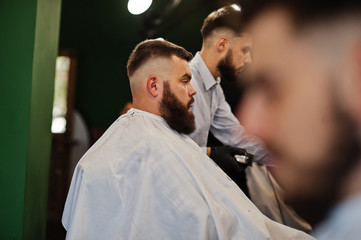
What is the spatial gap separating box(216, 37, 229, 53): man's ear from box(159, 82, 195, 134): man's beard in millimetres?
430

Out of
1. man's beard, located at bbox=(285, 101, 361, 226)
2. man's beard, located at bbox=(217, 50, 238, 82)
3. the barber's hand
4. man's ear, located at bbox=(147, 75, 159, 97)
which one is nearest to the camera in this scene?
man's beard, located at bbox=(285, 101, 361, 226)

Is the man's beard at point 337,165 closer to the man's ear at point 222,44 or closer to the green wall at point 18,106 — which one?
the man's ear at point 222,44

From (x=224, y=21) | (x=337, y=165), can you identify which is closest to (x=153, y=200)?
(x=337, y=165)

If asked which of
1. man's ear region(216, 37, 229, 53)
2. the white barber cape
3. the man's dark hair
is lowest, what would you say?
the white barber cape

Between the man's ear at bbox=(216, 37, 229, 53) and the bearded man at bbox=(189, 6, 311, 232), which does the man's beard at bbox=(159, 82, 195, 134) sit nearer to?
the bearded man at bbox=(189, 6, 311, 232)

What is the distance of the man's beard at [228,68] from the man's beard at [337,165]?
1.26 metres

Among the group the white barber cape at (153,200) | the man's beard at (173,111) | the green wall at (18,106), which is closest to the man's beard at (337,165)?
the white barber cape at (153,200)

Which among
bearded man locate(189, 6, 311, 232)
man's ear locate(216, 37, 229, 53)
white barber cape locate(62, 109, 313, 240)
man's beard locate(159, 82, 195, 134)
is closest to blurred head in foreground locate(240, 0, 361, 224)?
white barber cape locate(62, 109, 313, 240)

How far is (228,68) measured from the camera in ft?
6.35

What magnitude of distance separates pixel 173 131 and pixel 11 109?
1106 millimetres

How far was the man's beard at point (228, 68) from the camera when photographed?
6.30ft

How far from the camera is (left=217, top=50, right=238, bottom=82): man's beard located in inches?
75.6

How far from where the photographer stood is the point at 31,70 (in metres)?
2.12

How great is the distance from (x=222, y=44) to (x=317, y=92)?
1.24 meters
